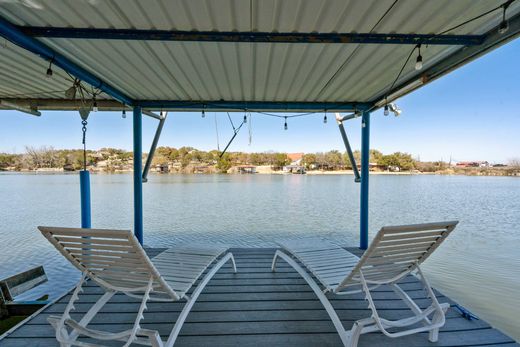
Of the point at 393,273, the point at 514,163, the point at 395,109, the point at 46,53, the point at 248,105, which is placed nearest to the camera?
the point at 393,273

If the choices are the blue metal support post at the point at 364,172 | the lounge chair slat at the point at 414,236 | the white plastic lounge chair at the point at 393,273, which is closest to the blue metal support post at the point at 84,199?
the white plastic lounge chair at the point at 393,273

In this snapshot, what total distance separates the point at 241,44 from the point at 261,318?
225 centimetres

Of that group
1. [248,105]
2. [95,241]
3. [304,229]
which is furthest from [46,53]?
[304,229]

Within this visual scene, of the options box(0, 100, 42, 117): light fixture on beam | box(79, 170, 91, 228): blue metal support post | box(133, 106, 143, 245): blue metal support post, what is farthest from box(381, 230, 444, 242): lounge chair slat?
box(0, 100, 42, 117): light fixture on beam

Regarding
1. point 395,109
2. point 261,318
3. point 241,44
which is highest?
point 241,44

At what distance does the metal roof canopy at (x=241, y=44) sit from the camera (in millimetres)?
1857

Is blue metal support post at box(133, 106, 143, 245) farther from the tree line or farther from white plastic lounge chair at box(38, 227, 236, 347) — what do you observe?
the tree line

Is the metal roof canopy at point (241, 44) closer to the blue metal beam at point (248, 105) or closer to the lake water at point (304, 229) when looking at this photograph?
the blue metal beam at point (248, 105)

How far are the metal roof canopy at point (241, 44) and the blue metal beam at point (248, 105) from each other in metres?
0.32

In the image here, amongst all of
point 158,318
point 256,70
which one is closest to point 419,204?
point 256,70

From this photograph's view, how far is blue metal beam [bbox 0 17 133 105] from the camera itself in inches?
78.9

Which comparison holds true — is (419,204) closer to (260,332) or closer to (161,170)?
(260,332)

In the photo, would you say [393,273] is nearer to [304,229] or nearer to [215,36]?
[215,36]

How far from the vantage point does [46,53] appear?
2.37 meters
